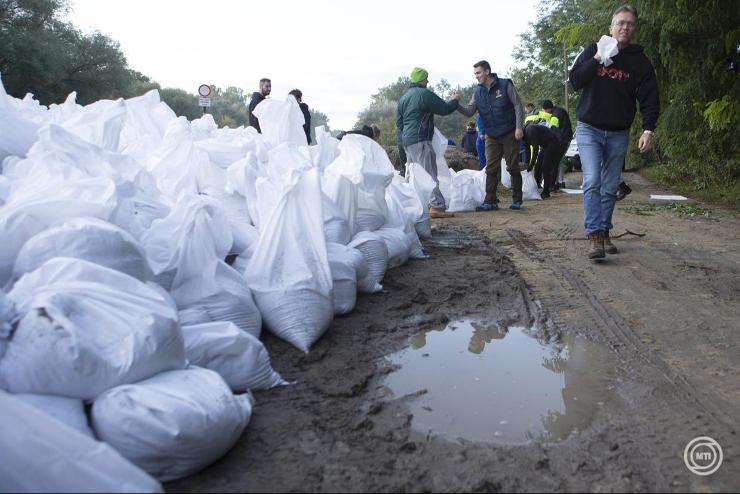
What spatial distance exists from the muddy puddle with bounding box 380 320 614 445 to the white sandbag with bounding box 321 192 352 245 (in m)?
0.81

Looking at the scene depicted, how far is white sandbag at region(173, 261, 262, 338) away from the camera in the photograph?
263 cm

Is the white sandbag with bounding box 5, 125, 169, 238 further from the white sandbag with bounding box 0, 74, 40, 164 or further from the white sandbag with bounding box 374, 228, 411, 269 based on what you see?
the white sandbag with bounding box 374, 228, 411, 269

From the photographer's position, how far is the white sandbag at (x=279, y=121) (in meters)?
5.42

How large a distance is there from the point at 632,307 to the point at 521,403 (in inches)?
57.2

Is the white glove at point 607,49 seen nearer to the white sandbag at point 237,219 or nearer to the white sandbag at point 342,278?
the white sandbag at point 342,278

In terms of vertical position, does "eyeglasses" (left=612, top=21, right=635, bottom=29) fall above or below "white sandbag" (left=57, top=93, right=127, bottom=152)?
above

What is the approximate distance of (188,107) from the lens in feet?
133

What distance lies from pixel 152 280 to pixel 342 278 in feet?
3.47

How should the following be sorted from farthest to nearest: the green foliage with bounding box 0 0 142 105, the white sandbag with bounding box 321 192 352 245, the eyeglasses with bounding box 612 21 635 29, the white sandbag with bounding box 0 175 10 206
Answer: the green foliage with bounding box 0 0 142 105 → the eyeglasses with bounding box 612 21 635 29 → the white sandbag with bounding box 321 192 352 245 → the white sandbag with bounding box 0 175 10 206

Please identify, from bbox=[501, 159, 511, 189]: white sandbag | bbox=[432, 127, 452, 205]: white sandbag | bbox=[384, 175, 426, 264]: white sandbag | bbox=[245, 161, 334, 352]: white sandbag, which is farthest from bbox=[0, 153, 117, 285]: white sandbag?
bbox=[501, 159, 511, 189]: white sandbag

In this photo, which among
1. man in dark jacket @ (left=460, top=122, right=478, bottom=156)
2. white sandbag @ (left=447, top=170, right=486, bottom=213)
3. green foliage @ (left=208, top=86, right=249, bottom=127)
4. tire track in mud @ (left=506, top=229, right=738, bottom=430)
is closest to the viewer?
tire track in mud @ (left=506, top=229, right=738, bottom=430)

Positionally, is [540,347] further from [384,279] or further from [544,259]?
[544,259]

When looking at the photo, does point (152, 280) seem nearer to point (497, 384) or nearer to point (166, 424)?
point (166, 424)

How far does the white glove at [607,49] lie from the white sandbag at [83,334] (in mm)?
3778
